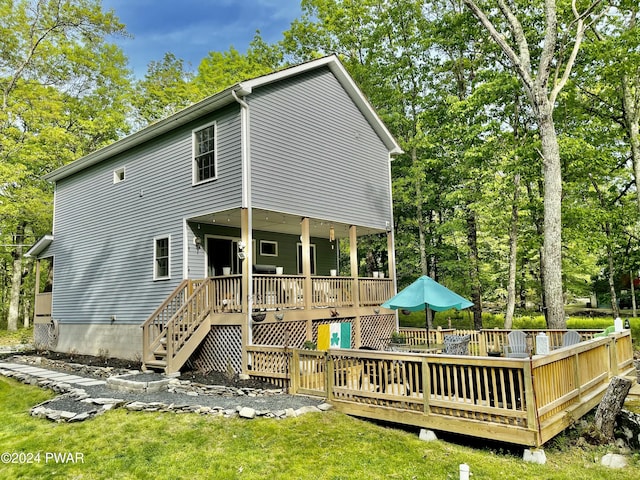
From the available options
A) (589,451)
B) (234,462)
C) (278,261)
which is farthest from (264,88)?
(589,451)

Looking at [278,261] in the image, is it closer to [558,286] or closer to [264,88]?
[264,88]

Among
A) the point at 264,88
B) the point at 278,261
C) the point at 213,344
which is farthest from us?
the point at 278,261

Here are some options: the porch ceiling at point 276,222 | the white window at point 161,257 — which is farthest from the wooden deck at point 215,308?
the porch ceiling at point 276,222

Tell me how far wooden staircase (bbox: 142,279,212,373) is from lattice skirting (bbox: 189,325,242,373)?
1.11 ft

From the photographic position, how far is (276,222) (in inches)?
530

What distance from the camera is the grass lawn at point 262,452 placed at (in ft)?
17.6

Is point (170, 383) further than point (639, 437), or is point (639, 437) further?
point (170, 383)

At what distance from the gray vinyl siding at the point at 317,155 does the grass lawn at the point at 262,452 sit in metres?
5.77

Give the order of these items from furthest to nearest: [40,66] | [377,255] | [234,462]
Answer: [377,255] → [40,66] → [234,462]

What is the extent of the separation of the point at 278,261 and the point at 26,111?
1691 cm

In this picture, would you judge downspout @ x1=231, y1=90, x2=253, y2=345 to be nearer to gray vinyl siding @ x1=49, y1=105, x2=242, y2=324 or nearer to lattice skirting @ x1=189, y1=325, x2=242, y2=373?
gray vinyl siding @ x1=49, y1=105, x2=242, y2=324

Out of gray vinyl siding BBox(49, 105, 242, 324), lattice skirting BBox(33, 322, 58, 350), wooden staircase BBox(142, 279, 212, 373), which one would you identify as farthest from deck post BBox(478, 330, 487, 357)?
lattice skirting BBox(33, 322, 58, 350)

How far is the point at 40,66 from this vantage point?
24.2 m

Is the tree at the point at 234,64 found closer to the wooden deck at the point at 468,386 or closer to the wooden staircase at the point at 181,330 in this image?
the wooden staircase at the point at 181,330
